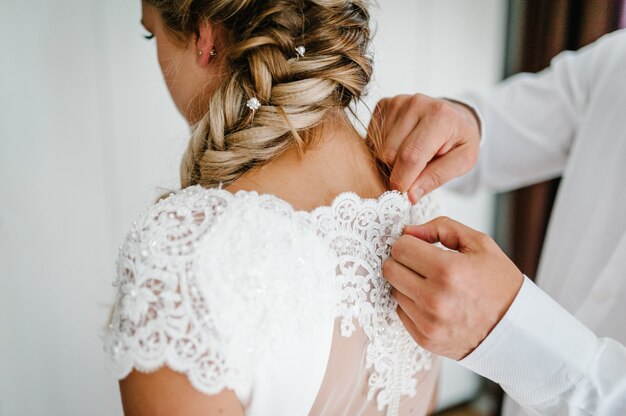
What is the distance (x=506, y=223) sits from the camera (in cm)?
262

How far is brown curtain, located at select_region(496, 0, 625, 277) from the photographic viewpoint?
2133 millimetres

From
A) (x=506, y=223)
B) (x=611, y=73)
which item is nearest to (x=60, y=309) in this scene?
(x=611, y=73)

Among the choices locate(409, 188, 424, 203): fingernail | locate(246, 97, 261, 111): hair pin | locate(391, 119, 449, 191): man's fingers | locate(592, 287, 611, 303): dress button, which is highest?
locate(246, 97, 261, 111): hair pin

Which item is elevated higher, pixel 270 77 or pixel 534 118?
pixel 270 77

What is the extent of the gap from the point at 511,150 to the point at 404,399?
36.8 inches

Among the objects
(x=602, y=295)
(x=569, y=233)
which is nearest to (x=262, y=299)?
(x=602, y=295)

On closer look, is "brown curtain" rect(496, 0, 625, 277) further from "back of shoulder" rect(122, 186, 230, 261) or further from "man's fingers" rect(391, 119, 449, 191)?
"back of shoulder" rect(122, 186, 230, 261)

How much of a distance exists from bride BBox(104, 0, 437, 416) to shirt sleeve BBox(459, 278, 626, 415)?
0.51 feet

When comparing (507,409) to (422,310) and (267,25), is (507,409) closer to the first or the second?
(422,310)

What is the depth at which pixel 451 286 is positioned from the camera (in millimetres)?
738

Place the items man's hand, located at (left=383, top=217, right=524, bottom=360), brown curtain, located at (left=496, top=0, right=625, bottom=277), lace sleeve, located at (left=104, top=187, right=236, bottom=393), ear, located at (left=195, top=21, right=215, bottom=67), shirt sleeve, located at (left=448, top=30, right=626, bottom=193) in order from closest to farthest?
lace sleeve, located at (left=104, top=187, right=236, bottom=393) < man's hand, located at (left=383, top=217, right=524, bottom=360) < ear, located at (left=195, top=21, right=215, bottom=67) < shirt sleeve, located at (left=448, top=30, right=626, bottom=193) < brown curtain, located at (left=496, top=0, right=625, bottom=277)

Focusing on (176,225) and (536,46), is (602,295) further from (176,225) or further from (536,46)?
(536,46)

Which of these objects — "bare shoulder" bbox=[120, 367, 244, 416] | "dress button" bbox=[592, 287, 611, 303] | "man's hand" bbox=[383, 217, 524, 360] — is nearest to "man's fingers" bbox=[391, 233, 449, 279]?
"man's hand" bbox=[383, 217, 524, 360]

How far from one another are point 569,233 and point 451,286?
32.0 inches
